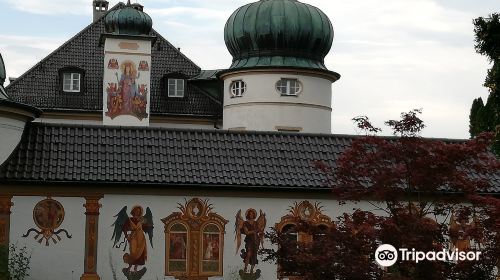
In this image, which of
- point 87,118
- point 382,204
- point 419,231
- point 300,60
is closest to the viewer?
point 419,231

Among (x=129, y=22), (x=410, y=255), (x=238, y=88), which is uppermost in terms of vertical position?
(x=129, y=22)

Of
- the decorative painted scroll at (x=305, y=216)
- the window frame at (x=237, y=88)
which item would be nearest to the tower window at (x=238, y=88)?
the window frame at (x=237, y=88)

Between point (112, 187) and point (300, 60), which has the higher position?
point (300, 60)

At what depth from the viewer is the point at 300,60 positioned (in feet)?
131

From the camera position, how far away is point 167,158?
2200 centimetres

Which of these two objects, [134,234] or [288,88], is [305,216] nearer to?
[134,234]

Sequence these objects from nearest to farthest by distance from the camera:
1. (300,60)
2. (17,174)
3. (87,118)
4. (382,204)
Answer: (17,174), (382,204), (300,60), (87,118)

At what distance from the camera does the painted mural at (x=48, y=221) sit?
21.0m

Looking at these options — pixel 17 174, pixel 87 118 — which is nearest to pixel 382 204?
pixel 17 174

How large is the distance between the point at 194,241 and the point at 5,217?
13.6ft

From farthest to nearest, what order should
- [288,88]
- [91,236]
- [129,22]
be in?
[129,22] < [288,88] < [91,236]

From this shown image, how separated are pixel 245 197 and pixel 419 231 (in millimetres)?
6282

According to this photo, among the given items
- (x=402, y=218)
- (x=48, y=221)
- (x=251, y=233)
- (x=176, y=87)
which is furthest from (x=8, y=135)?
(x=176, y=87)

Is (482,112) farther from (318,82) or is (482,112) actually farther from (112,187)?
(112,187)
